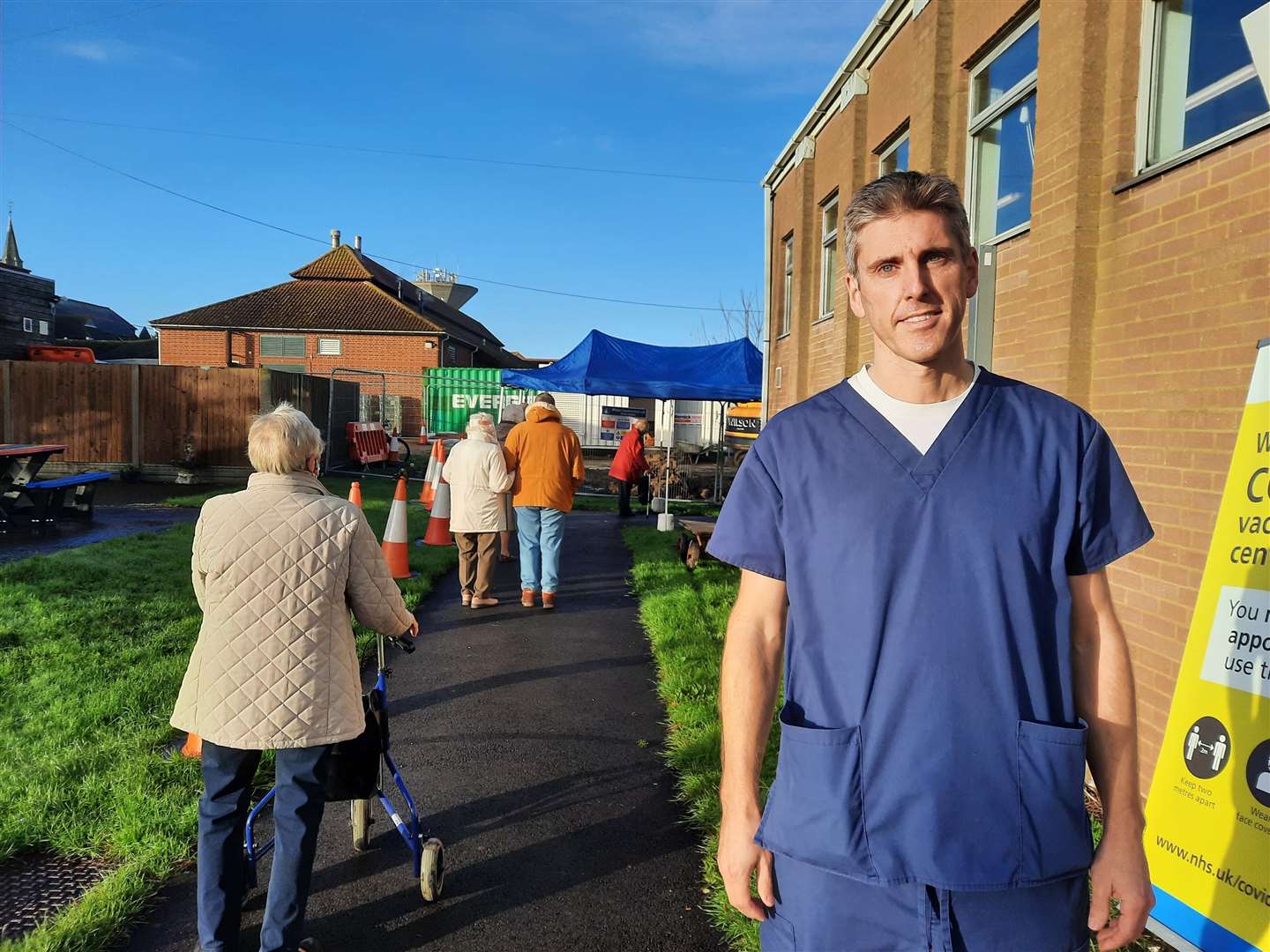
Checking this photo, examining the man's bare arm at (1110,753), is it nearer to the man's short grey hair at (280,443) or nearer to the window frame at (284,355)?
the man's short grey hair at (280,443)

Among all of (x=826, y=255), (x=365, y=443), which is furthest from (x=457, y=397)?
(x=826, y=255)

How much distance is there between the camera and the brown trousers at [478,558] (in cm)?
858

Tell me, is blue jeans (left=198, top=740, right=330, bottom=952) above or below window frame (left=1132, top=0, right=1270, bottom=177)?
below

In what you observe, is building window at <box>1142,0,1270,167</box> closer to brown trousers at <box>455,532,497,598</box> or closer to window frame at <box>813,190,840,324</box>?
brown trousers at <box>455,532,497,598</box>

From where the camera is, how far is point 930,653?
1639mm

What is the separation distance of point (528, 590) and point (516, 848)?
188 inches

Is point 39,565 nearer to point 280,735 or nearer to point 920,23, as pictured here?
point 280,735

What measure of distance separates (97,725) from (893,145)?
8471 mm

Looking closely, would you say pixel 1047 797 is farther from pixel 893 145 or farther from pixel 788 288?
pixel 788 288

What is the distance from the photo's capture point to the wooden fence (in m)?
19.7

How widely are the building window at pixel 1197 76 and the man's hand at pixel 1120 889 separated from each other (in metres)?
3.10

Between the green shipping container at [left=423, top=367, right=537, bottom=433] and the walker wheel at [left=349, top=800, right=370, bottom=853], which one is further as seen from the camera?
the green shipping container at [left=423, top=367, right=537, bottom=433]

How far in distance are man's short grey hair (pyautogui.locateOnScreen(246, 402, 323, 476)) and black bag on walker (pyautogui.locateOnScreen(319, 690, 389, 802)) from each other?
907mm

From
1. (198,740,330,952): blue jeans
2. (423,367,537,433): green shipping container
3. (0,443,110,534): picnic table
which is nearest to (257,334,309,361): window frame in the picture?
(423,367,537,433): green shipping container
